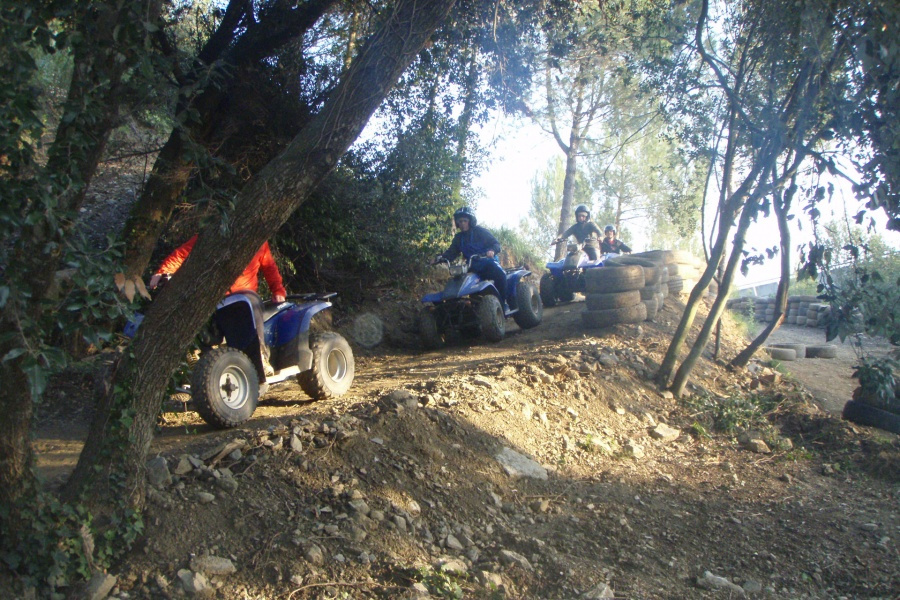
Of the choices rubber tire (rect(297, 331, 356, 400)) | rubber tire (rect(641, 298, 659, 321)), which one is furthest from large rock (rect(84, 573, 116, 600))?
rubber tire (rect(641, 298, 659, 321))

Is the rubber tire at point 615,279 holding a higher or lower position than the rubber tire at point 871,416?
higher

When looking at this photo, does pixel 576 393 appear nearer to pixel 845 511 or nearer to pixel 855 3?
pixel 845 511

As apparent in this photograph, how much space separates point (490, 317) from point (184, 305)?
661 cm

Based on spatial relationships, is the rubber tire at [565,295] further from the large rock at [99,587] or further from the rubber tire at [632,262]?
the large rock at [99,587]

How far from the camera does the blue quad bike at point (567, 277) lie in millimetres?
13305

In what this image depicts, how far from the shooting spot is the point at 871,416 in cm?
834

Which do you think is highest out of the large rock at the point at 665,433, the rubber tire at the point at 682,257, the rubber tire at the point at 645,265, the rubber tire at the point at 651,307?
the rubber tire at the point at 682,257

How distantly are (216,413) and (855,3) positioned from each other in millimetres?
5862

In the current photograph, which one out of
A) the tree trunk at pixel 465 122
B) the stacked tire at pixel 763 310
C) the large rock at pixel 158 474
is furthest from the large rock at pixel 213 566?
the stacked tire at pixel 763 310

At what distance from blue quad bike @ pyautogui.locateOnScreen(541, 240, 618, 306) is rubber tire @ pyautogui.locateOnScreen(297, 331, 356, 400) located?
286 inches

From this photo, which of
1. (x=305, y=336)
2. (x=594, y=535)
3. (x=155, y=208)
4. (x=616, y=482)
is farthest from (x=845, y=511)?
(x=155, y=208)

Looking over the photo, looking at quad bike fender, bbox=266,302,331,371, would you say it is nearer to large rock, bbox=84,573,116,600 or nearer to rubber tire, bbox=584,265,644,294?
large rock, bbox=84,573,116,600

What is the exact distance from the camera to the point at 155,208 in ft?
24.0

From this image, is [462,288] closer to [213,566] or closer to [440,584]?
[440,584]
